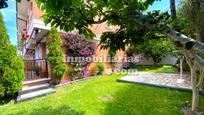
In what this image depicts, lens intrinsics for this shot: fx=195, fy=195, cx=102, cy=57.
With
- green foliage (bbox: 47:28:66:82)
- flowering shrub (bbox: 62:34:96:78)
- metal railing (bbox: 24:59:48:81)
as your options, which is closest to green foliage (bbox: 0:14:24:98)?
green foliage (bbox: 47:28:66:82)

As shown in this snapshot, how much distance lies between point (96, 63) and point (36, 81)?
5433mm

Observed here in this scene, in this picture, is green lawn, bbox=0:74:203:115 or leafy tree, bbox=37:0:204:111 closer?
leafy tree, bbox=37:0:204:111

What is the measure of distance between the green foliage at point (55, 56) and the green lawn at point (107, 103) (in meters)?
1.23

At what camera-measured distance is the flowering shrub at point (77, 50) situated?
41.5 ft

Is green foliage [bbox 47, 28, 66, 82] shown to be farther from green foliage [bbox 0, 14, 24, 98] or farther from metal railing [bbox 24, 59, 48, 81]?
green foliage [bbox 0, 14, 24, 98]

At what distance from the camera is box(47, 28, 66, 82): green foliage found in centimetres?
1113

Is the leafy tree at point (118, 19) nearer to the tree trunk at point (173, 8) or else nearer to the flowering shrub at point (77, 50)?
the tree trunk at point (173, 8)

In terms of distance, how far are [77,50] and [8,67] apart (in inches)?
199

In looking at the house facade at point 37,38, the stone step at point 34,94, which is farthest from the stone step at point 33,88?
the house facade at point 37,38

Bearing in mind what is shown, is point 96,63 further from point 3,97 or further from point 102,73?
point 3,97

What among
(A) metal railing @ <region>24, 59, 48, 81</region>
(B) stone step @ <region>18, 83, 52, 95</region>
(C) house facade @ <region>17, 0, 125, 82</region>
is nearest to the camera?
(B) stone step @ <region>18, 83, 52, 95</region>

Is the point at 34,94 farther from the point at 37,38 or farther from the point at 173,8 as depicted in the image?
the point at 173,8

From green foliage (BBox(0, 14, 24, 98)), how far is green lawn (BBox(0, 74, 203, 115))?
716 mm

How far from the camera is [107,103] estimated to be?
7953mm
